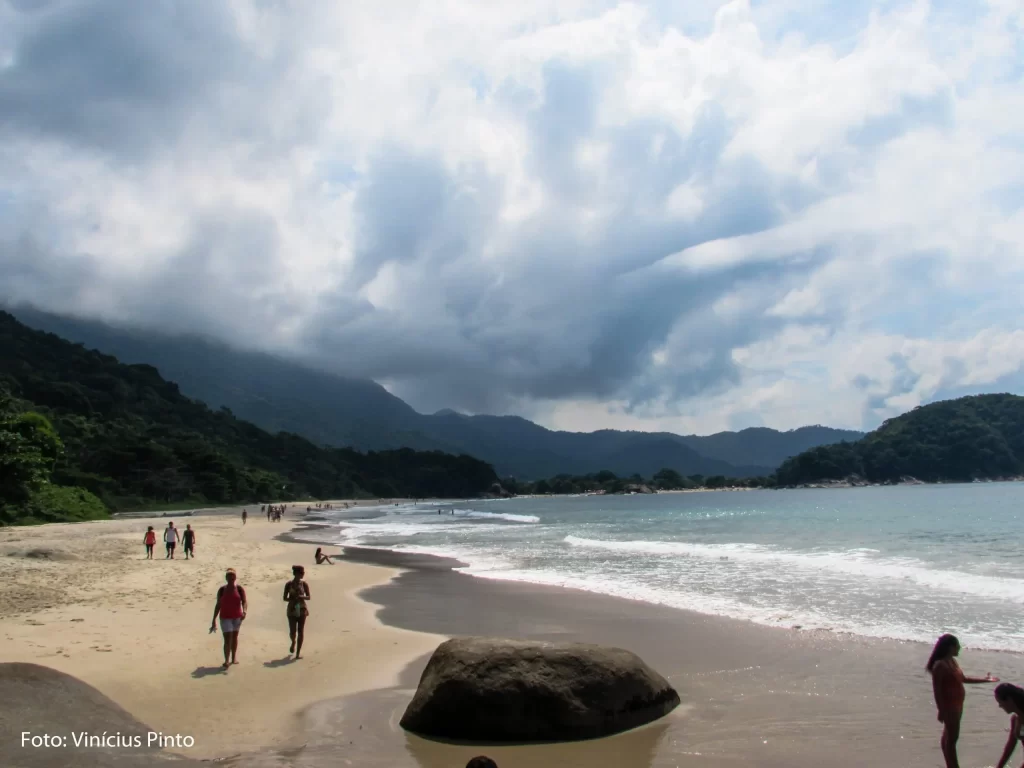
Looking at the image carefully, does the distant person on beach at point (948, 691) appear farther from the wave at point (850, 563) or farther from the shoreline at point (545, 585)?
the wave at point (850, 563)

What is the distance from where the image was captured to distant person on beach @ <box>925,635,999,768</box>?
5.85 m

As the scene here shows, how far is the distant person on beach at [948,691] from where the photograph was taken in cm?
585

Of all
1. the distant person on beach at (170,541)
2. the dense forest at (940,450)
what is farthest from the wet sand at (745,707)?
the dense forest at (940,450)

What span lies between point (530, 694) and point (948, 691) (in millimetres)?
3905

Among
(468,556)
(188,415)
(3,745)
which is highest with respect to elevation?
(188,415)

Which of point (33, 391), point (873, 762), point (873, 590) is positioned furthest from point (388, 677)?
point (33, 391)

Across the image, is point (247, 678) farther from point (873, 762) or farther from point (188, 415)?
point (188, 415)

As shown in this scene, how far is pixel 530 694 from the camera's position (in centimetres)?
721

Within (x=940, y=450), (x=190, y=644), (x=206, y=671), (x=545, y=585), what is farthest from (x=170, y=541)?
(x=940, y=450)

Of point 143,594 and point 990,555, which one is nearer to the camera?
point 143,594

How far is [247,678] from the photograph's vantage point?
356 inches

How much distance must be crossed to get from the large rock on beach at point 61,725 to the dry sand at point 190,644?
65cm

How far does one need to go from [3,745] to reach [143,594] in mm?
11119

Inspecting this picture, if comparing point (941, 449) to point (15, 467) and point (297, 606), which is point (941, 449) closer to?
point (15, 467)
